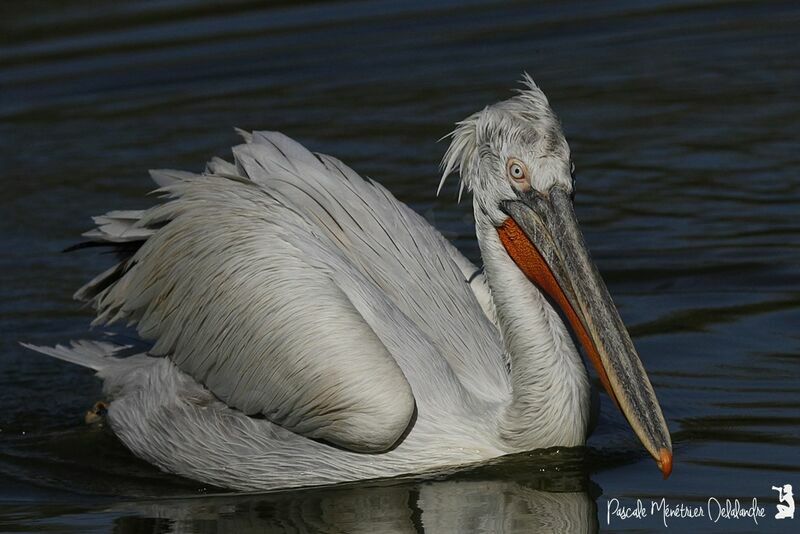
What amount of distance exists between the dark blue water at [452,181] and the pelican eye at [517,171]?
89 cm

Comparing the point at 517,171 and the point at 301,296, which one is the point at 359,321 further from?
the point at 517,171

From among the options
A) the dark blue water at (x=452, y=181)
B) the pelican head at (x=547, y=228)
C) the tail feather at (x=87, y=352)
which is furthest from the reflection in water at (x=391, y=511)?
the tail feather at (x=87, y=352)

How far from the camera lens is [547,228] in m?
5.02

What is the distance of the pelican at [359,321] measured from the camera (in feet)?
16.5

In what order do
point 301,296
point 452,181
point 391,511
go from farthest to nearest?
point 452,181, point 301,296, point 391,511

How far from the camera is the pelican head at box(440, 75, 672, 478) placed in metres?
4.80

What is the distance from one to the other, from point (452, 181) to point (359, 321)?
3.48 m

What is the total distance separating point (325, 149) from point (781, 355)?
11.4ft

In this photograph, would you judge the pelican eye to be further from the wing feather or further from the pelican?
the wing feather

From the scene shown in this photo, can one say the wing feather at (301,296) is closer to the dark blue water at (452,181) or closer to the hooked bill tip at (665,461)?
the dark blue water at (452,181)

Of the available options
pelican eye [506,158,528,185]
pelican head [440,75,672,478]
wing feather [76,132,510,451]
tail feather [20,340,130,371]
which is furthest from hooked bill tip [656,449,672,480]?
tail feather [20,340,130,371]

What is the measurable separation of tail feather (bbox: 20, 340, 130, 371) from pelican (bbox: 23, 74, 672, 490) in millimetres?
305

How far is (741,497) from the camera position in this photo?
4828 mm

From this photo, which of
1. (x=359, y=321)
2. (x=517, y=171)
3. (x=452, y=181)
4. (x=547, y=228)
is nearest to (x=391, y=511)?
(x=359, y=321)
